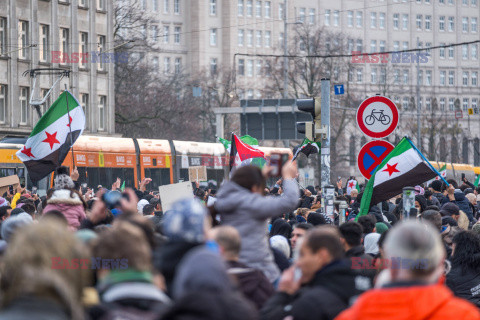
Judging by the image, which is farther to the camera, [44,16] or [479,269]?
[44,16]

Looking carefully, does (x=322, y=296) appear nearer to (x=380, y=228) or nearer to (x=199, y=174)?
(x=380, y=228)

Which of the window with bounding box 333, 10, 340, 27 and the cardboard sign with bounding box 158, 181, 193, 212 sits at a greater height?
the window with bounding box 333, 10, 340, 27

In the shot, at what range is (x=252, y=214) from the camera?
7680mm

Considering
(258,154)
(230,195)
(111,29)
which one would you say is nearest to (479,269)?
(230,195)

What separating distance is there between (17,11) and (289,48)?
126 feet

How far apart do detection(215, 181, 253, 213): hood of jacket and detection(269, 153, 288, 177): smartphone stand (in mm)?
Answer: 229

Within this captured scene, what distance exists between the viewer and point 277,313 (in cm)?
635

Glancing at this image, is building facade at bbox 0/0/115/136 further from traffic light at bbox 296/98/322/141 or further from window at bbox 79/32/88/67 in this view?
traffic light at bbox 296/98/322/141

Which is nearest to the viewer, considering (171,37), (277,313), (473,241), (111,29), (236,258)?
(277,313)

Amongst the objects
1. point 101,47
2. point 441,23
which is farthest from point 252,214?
point 441,23

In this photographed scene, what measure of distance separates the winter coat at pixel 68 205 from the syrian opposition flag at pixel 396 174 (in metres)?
3.64

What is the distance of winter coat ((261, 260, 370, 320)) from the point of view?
5878mm

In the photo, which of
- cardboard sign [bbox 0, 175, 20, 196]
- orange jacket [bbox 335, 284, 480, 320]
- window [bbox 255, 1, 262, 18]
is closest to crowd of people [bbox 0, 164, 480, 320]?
orange jacket [bbox 335, 284, 480, 320]

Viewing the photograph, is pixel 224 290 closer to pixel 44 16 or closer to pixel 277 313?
pixel 277 313
